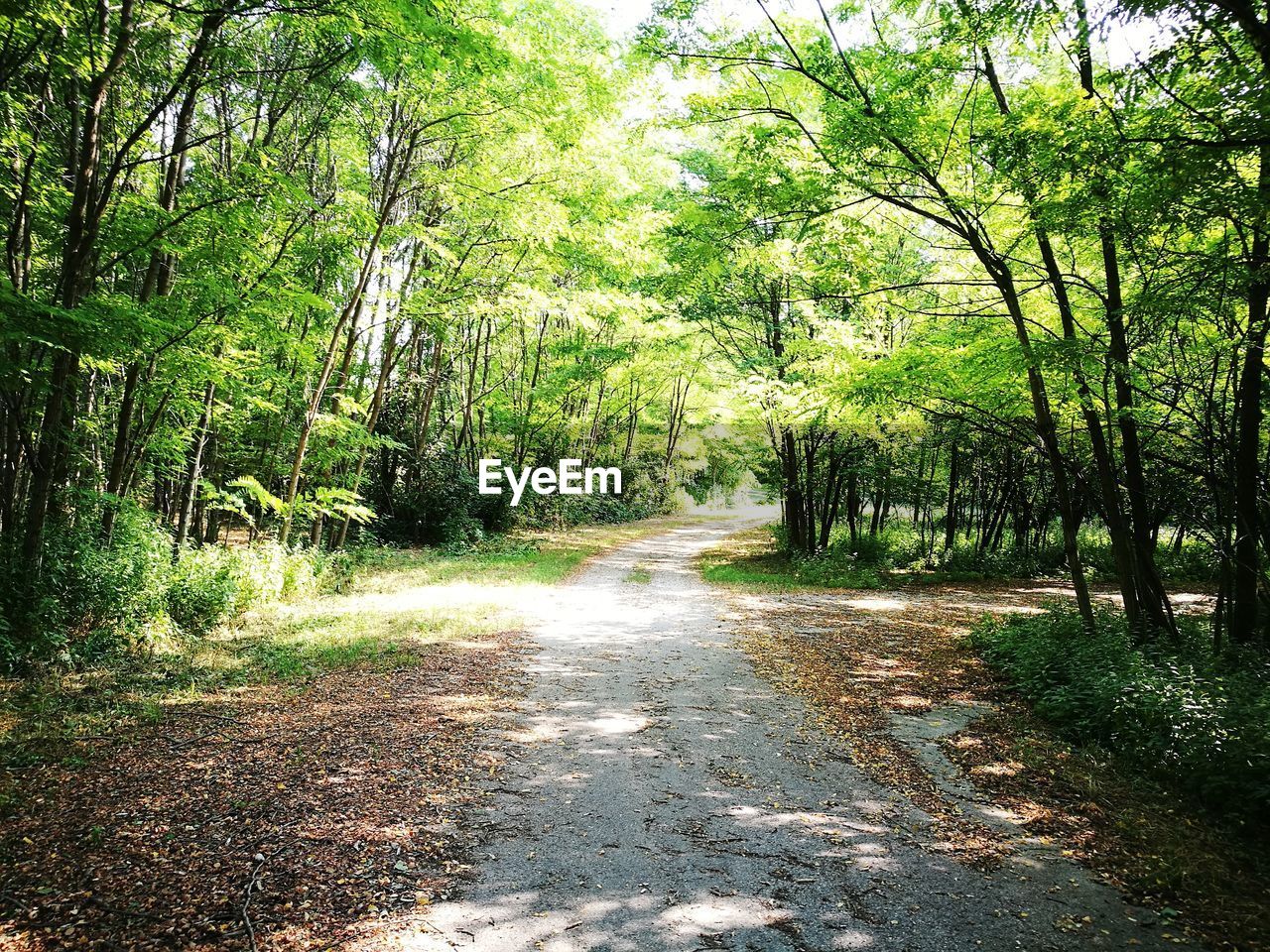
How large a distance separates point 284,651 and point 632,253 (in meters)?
9.59

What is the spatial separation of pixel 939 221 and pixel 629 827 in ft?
22.4

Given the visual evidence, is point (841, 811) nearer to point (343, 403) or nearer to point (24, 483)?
point (343, 403)

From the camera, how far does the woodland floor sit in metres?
2.96

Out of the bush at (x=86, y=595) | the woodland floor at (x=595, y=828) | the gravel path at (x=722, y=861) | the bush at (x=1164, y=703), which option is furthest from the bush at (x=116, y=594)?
the bush at (x=1164, y=703)

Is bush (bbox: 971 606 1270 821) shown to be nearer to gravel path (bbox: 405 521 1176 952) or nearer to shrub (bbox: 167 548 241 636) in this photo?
gravel path (bbox: 405 521 1176 952)

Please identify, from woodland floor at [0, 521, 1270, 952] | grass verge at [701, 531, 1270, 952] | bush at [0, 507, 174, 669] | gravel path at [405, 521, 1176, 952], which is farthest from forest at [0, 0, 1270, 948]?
gravel path at [405, 521, 1176, 952]

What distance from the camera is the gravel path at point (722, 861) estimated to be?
2961 mm

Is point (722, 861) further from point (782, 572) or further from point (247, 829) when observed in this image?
point (782, 572)

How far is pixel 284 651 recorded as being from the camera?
280 inches

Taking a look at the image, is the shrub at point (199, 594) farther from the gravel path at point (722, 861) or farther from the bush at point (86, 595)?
the gravel path at point (722, 861)

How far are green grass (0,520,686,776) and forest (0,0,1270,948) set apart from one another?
0.38 meters

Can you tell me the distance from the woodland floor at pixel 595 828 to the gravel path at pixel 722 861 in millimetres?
16

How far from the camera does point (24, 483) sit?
868 centimetres

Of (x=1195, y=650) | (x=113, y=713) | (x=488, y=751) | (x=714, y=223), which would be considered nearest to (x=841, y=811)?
(x=488, y=751)
